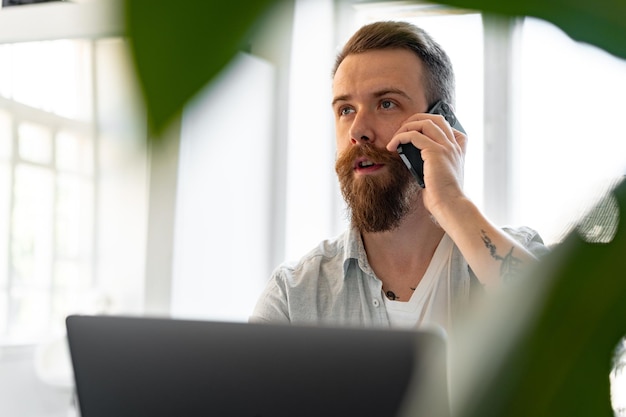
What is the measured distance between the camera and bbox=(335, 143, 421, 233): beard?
1922 millimetres

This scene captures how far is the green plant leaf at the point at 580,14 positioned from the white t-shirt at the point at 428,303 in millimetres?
1533

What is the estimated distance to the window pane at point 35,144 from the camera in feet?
0.46

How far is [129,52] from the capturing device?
117 millimetres

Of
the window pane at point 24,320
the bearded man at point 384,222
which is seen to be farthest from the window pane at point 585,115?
the window pane at point 24,320

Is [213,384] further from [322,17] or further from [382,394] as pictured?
[322,17]

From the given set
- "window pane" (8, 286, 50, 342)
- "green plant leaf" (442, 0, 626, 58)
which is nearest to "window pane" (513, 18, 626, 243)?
"green plant leaf" (442, 0, 626, 58)

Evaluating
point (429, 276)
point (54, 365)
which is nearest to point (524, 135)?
point (429, 276)

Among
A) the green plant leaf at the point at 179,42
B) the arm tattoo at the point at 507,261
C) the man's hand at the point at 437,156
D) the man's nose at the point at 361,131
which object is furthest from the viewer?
the man's nose at the point at 361,131

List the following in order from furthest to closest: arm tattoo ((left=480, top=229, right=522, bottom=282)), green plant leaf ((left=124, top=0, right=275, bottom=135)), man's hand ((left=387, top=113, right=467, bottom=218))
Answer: man's hand ((left=387, top=113, right=467, bottom=218))
arm tattoo ((left=480, top=229, right=522, bottom=282))
green plant leaf ((left=124, top=0, right=275, bottom=135))

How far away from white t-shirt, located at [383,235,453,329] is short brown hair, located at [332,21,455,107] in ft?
1.46

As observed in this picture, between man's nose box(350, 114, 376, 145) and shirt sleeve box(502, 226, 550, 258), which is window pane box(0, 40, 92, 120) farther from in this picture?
shirt sleeve box(502, 226, 550, 258)

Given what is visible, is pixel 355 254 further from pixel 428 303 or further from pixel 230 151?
pixel 230 151

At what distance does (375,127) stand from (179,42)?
1.72m

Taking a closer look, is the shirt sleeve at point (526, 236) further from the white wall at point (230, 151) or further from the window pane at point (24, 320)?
the window pane at point (24, 320)
